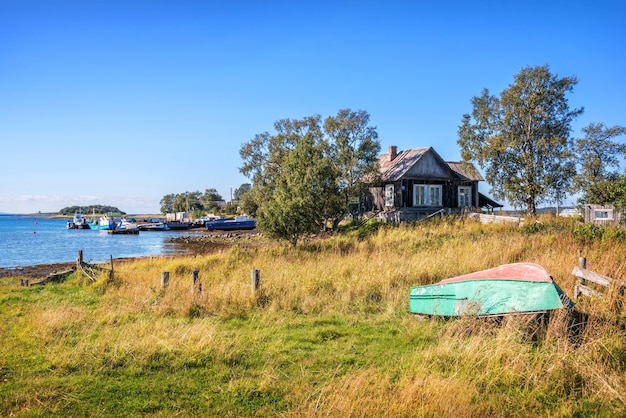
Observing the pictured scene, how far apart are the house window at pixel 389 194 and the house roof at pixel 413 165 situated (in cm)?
92

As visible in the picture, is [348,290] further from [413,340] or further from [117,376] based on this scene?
[117,376]

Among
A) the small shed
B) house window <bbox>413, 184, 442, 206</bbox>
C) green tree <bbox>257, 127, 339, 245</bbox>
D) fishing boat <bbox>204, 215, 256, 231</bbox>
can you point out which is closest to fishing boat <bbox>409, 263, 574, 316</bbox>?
green tree <bbox>257, 127, 339, 245</bbox>

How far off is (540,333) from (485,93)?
2813 centimetres

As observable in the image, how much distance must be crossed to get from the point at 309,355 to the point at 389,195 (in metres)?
29.0

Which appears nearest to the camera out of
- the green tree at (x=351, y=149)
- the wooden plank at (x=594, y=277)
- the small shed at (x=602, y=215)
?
the wooden plank at (x=594, y=277)

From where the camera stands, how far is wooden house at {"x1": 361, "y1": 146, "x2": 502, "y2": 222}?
34500 millimetres

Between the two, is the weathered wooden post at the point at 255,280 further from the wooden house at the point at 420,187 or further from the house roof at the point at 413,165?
the house roof at the point at 413,165

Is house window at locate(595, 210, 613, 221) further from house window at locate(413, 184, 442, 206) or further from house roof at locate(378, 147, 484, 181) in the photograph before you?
house window at locate(413, 184, 442, 206)

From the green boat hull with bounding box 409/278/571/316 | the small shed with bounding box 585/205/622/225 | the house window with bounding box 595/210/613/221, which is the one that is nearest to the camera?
the green boat hull with bounding box 409/278/571/316

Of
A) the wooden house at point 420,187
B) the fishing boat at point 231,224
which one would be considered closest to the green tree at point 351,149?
the wooden house at point 420,187

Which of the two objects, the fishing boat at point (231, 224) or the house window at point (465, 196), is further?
Result: the fishing boat at point (231, 224)

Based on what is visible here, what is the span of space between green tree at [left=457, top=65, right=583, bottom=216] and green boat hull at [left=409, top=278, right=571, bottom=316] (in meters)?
23.6

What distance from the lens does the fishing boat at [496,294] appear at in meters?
7.60

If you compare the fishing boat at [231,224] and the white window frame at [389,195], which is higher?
the white window frame at [389,195]
